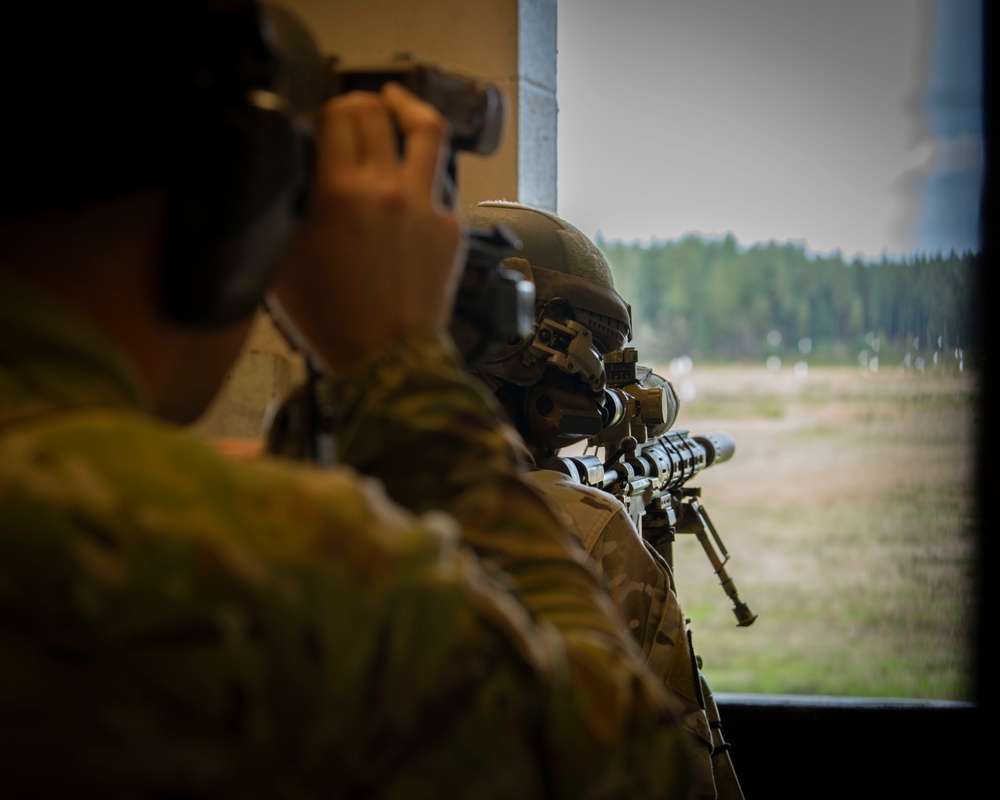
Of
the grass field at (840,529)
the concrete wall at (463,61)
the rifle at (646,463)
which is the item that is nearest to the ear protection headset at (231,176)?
the rifle at (646,463)

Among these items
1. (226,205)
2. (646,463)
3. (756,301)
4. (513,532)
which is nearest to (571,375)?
(646,463)

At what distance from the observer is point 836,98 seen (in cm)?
348

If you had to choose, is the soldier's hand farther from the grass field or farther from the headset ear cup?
the grass field

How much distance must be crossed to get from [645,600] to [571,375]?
21.1 inches

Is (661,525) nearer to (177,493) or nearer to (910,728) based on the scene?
(910,728)

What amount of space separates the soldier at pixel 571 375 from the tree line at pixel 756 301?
4.41ft

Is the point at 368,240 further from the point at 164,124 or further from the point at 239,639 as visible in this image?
the point at 239,639

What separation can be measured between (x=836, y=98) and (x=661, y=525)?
172 centimetres

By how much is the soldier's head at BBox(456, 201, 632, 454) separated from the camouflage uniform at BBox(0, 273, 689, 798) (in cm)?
145

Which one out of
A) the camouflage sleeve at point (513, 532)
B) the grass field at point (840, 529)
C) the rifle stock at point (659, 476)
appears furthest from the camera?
the grass field at point (840, 529)

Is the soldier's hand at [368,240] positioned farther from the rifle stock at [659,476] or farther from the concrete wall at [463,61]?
the concrete wall at [463,61]

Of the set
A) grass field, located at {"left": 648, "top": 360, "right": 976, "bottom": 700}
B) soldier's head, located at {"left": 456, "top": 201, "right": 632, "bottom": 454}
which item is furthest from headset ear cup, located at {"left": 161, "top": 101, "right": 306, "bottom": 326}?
grass field, located at {"left": 648, "top": 360, "right": 976, "bottom": 700}

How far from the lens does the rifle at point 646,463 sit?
2.22 metres

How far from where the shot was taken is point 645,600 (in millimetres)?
1664
